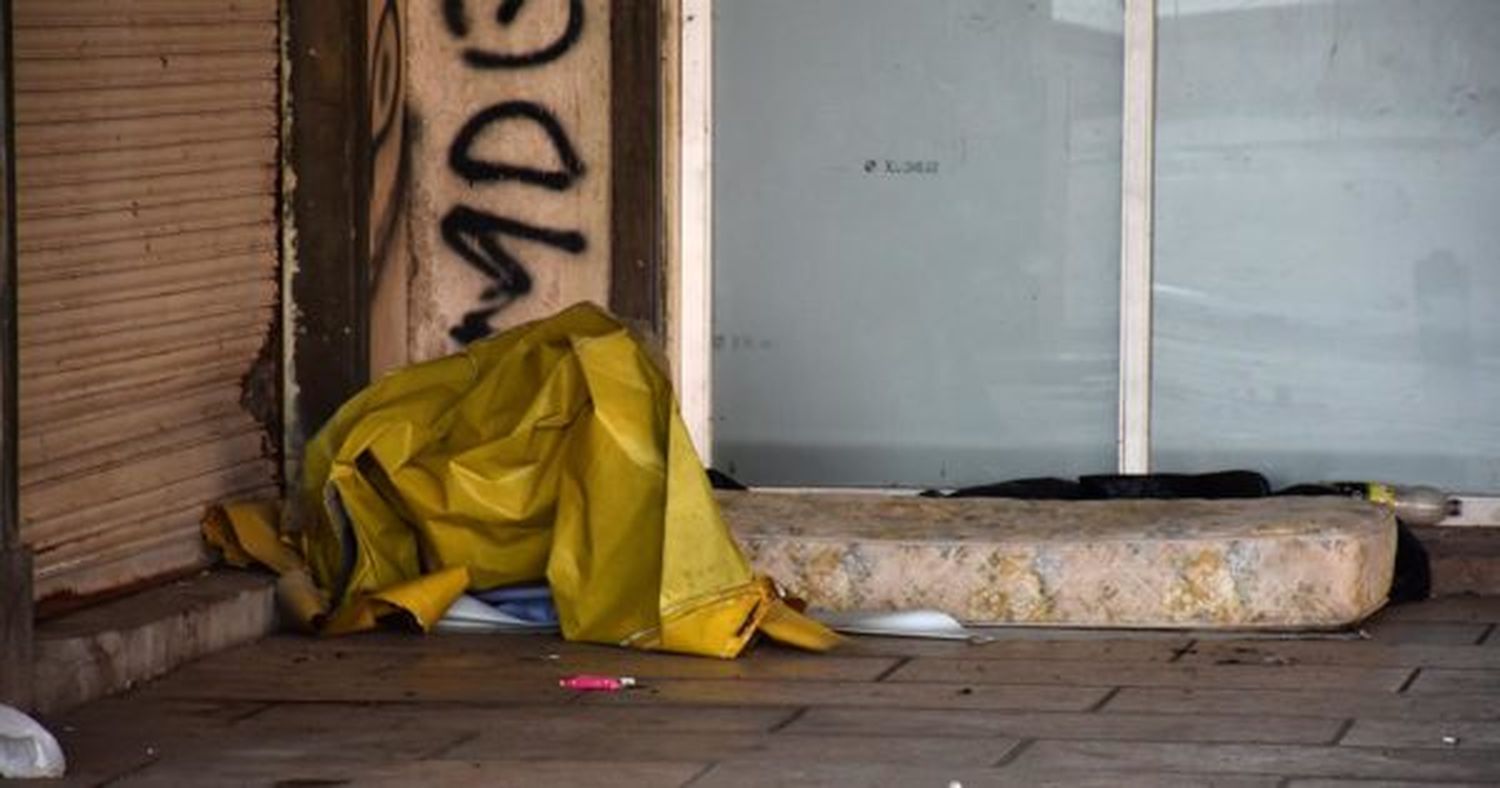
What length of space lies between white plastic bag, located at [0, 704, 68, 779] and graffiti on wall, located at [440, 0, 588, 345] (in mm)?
3367

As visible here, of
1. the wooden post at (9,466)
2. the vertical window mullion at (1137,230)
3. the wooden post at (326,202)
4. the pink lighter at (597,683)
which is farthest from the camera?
the vertical window mullion at (1137,230)

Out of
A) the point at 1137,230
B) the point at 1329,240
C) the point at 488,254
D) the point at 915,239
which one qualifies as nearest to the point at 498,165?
the point at 488,254

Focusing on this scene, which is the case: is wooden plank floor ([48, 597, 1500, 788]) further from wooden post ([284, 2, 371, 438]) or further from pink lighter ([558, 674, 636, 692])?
wooden post ([284, 2, 371, 438])

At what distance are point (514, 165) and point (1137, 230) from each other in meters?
2.01

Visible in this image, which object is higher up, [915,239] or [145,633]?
[915,239]

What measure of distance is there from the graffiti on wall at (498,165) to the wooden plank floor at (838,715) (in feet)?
5.31

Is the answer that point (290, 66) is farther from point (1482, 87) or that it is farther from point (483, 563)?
point (1482, 87)

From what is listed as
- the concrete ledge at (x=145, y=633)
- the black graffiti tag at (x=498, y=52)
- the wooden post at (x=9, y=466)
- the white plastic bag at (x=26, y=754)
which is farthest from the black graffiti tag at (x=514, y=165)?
the white plastic bag at (x=26, y=754)

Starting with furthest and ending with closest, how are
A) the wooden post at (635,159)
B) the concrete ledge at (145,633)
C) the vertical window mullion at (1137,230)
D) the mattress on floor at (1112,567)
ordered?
the wooden post at (635,159) < the vertical window mullion at (1137,230) < the mattress on floor at (1112,567) < the concrete ledge at (145,633)

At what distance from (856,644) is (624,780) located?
78.5 inches

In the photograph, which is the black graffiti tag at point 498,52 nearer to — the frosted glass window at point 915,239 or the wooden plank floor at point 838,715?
the frosted glass window at point 915,239

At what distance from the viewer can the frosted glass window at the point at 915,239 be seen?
9906 millimetres

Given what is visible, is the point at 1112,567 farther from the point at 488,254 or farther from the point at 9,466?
the point at 9,466

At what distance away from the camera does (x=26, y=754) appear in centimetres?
Result: 682
